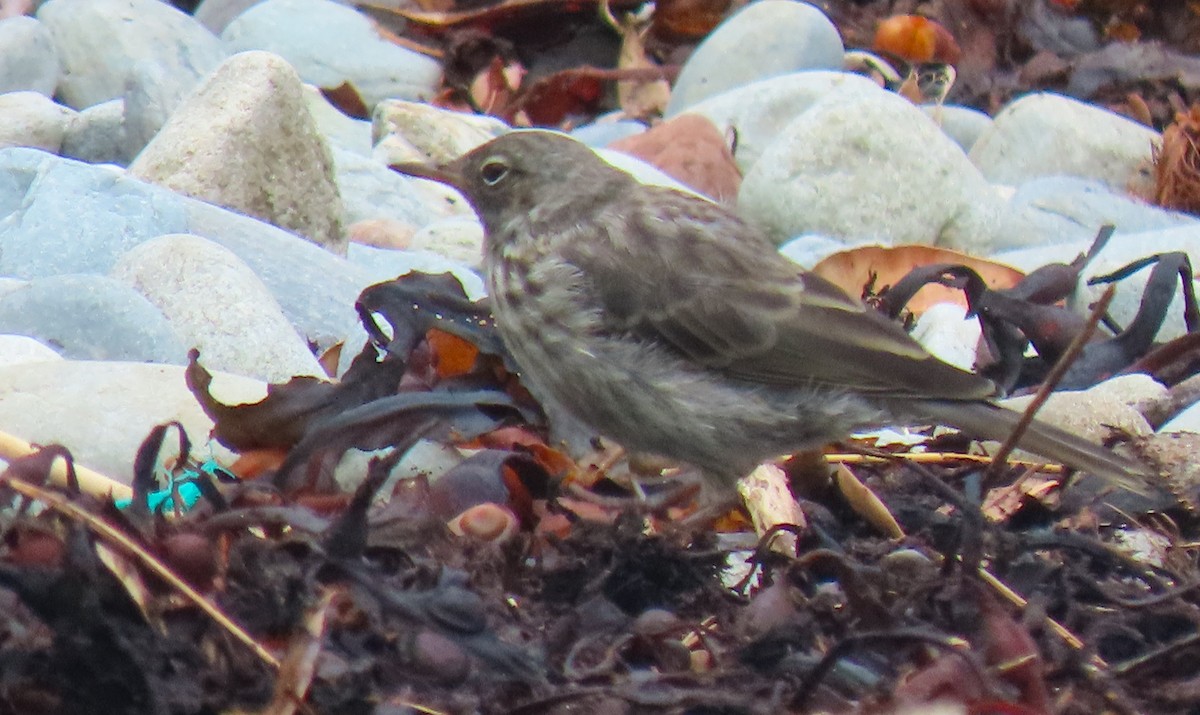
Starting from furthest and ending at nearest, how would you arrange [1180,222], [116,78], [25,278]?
[116,78]
[1180,222]
[25,278]

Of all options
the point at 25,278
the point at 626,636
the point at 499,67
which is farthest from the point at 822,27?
the point at 626,636

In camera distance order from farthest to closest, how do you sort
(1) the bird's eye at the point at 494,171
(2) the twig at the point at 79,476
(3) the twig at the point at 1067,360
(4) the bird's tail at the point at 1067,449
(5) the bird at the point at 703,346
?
(1) the bird's eye at the point at 494,171 → (5) the bird at the point at 703,346 → (4) the bird's tail at the point at 1067,449 → (2) the twig at the point at 79,476 → (3) the twig at the point at 1067,360

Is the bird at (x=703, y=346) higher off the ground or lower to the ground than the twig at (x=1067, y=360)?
lower

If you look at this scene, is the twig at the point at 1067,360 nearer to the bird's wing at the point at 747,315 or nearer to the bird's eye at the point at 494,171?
the bird's wing at the point at 747,315

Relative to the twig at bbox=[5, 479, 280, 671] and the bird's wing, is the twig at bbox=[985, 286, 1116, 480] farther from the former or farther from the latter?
the bird's wing

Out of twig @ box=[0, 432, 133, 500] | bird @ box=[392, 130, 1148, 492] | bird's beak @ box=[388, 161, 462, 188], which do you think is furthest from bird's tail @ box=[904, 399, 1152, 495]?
twig @ box=[0, 432, 133, 500]

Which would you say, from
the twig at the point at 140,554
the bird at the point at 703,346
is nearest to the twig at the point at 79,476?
the twig at the point at 140,554

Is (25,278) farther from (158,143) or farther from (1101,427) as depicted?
(1101,427)
